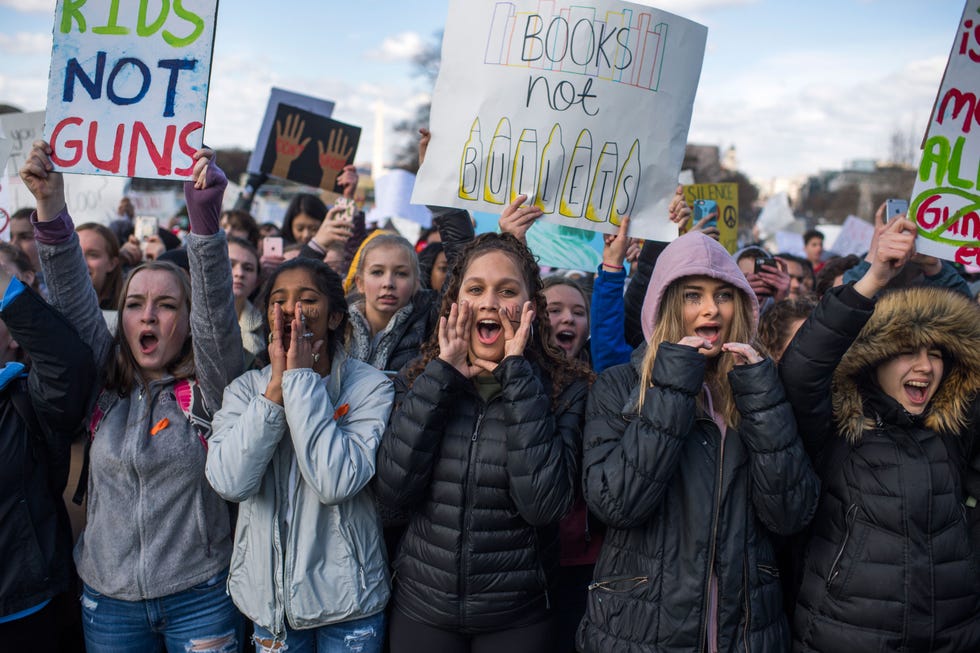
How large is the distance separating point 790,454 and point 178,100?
244cm

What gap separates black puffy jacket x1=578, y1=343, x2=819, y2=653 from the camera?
232 centimetres

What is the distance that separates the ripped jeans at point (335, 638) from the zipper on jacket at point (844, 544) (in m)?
1.49

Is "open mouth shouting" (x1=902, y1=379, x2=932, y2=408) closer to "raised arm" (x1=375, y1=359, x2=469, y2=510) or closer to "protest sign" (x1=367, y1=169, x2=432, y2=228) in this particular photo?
"raised arm" (x1=375, y1=359, x2=469, y2=510)

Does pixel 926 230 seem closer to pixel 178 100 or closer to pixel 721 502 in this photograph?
pixel 721 502

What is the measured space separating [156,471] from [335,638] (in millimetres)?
836

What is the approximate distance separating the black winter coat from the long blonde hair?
6.42 feet

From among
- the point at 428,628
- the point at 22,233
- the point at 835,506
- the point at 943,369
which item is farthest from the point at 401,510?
the point at 22,233

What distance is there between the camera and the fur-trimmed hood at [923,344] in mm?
2691

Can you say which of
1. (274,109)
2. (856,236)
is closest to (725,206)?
(274,109)

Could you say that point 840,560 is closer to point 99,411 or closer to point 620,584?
point 620,584

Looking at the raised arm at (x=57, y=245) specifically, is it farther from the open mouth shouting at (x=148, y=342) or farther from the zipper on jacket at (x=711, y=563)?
the zipper on jacket at (x=711, y=563)

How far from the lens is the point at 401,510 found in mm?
2717

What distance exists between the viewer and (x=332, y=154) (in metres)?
6.40

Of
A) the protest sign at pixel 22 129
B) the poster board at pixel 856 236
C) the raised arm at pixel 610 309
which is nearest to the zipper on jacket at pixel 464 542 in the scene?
the raised arm at pixel 610 309
